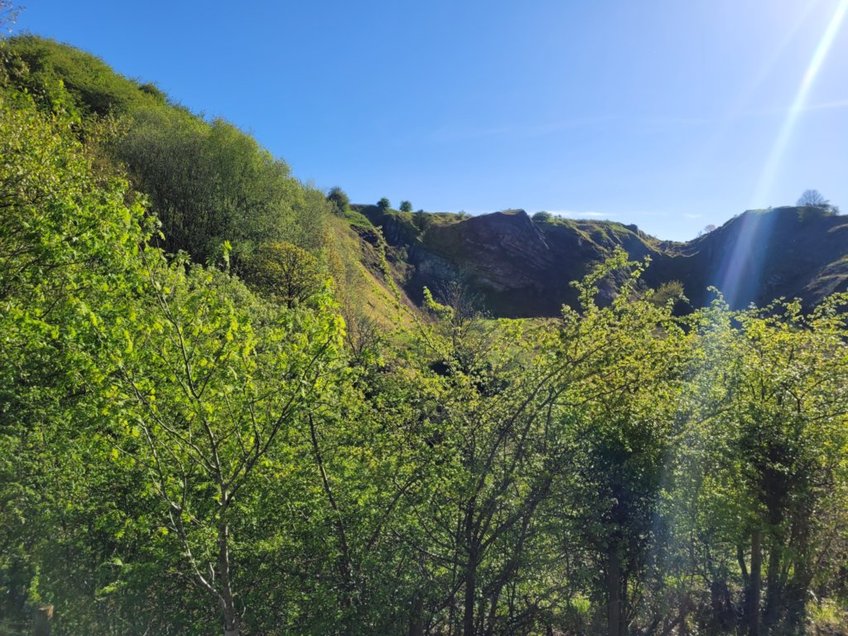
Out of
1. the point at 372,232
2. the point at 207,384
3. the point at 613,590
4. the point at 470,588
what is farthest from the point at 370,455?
the point at 372,232

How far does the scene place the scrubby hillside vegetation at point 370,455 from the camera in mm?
3908

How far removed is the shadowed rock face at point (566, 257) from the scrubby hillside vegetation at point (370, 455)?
54.6m

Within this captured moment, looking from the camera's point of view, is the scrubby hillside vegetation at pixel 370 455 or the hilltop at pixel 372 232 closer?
the scrubby hillside vegetation at pixel 370 455

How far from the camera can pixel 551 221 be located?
85062 millimetres

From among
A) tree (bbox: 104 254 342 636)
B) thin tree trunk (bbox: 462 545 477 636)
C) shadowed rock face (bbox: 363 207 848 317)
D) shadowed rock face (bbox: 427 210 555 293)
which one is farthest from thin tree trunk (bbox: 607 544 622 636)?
shadowed rock face (bbox: 427 210 555 293)

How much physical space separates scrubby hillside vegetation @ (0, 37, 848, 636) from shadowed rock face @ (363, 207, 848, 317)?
2149 inches

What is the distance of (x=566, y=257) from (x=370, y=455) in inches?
2973

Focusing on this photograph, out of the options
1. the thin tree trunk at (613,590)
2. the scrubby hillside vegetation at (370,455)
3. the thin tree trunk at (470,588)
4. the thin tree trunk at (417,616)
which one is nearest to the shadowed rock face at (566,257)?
the scrubby hillside vegetation at (370,455)

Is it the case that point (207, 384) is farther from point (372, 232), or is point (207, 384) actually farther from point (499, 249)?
point (499, 249)

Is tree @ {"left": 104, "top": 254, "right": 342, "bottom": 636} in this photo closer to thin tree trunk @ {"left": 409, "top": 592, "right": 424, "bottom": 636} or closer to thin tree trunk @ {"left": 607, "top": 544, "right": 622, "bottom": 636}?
thin tree trunk @ {"left": 409, "top": 592, "right": 424, "bottom": 636}

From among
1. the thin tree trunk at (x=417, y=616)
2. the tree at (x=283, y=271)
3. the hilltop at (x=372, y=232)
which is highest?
the hilltop at (x=372, y=232)

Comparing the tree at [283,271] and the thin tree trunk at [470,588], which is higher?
the tree at [283,271]

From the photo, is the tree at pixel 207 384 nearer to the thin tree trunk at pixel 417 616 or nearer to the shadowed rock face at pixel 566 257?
the thin tree trunk at pixel 417 616

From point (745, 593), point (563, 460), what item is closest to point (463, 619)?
point (563, 460)
